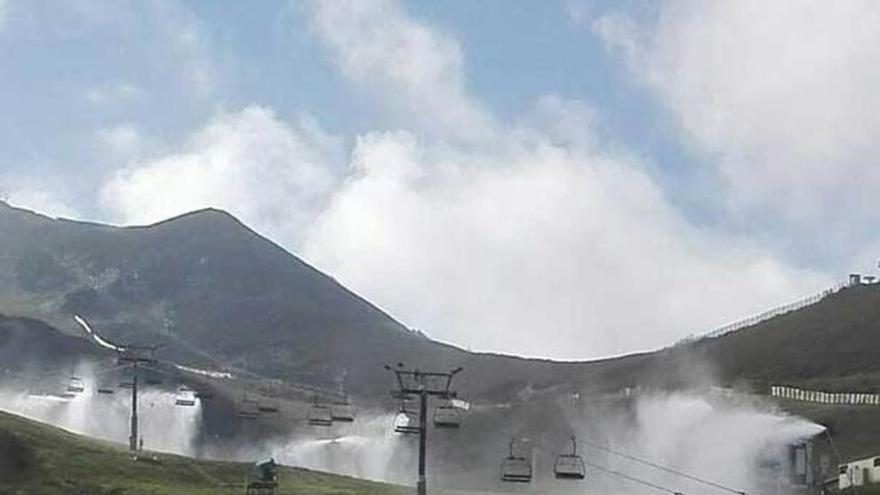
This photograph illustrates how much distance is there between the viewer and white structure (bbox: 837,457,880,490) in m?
137

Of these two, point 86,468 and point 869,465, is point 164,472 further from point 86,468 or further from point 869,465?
point 869,465

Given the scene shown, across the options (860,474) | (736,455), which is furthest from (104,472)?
(736,455)

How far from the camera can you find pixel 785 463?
524ft

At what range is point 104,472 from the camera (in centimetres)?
14512

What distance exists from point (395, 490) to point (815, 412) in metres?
66.5

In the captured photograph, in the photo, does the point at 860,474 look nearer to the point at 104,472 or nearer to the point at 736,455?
the point at 736,455

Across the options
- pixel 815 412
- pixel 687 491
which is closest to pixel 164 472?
pixel 687 491

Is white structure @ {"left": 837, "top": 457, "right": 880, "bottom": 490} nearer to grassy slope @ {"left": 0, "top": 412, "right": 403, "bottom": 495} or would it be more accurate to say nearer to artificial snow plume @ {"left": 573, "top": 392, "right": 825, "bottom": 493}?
artificial snow plume @ {"left": 573, "top": 392, "right": 825, "bottom": 493}

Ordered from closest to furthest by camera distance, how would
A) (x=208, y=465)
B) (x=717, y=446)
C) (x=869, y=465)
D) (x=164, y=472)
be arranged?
(x=869, y=465) < (x=164, y=472) < (x=208, y=465) < (x=717, y=446)

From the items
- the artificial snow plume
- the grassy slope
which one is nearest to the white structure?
the artificial snow plume

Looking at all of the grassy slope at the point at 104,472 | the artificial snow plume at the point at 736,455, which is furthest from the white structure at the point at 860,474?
the grassy slope at the point at 104,472

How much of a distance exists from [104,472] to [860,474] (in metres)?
76.2

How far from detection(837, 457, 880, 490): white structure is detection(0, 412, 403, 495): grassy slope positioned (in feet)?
153

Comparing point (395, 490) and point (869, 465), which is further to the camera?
point (395, 490)
